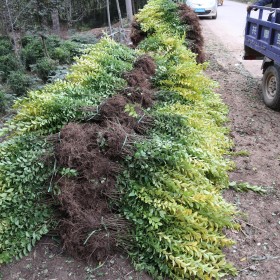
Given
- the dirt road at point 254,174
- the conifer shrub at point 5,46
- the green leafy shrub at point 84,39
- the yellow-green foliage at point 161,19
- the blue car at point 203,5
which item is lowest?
the dirt road at point 254,174

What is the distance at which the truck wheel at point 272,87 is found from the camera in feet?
19.5

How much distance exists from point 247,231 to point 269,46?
3.94m

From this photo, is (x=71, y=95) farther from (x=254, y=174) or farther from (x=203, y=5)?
(x=203, y=5)

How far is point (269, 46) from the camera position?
19.6 feet

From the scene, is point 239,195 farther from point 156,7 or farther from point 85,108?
point 156,7

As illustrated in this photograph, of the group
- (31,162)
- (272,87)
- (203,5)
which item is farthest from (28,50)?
(203,5)

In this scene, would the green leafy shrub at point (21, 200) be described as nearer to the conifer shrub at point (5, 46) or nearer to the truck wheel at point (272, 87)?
the truck wheel at point (272, 87)

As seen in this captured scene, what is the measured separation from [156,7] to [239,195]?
6454mm

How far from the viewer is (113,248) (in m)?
2.83

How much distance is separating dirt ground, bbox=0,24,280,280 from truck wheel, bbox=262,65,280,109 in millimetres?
153

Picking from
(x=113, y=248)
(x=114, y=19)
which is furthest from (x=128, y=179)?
(x=114, y=19)

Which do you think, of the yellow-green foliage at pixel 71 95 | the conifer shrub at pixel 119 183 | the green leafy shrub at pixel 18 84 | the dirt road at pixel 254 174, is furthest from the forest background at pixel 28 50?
the dirt road at pixel 254 174

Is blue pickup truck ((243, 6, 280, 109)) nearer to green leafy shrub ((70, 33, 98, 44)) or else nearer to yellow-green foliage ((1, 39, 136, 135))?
yellow-green foliage ((1, 39, 136, 135))

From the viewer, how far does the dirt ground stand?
269 centimetres
